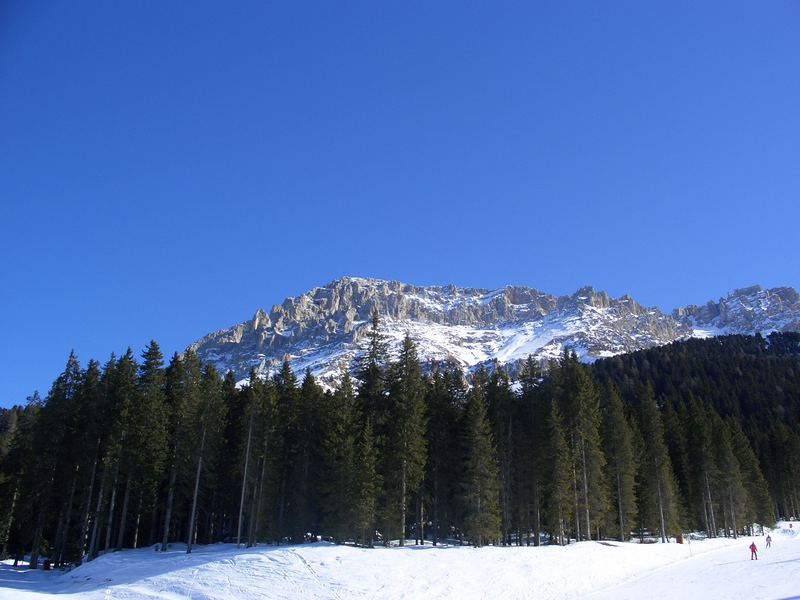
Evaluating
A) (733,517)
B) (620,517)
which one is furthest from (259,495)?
(733,517)

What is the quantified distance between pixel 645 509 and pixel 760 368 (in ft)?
408

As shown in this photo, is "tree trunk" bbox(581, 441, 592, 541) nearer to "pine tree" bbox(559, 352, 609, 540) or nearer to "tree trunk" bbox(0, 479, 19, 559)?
"pine tree" bbox(559, 352, 609, 540)

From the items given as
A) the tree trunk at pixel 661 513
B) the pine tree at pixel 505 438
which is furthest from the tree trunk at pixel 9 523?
the tree trunk at pixel 661 513

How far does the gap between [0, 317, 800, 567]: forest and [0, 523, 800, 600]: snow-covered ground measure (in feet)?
17.6

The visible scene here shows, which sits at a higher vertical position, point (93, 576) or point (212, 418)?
point (212, 418)

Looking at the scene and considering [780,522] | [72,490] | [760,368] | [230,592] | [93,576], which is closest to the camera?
[230,592]

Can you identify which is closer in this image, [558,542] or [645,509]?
[558,542]

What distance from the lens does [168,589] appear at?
2952 cm

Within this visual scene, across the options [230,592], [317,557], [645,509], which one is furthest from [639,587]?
[645,509]

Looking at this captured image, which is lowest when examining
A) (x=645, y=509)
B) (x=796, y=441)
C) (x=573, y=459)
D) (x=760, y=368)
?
(x=645, y=509)

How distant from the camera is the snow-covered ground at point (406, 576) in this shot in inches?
1143

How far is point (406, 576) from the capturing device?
31.2 meters

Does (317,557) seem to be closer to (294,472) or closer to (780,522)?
(294,472)

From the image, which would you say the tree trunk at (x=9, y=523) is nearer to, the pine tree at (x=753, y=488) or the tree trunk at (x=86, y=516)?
the tree trunk at (x=86, y=516)
